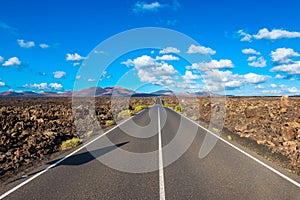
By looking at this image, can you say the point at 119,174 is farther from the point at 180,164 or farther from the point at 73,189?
the point at 180,164

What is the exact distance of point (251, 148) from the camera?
1266 cm

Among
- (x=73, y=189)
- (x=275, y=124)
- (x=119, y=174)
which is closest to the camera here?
(x=73, y=189)

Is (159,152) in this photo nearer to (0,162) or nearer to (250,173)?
(250,173)

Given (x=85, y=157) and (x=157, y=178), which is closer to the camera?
(x=157, y=178)

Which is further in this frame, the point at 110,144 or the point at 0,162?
the point at 110,144

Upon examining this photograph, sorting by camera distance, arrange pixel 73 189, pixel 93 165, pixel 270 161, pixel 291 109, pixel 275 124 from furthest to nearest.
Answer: pixel 291 109 → pixel 275 124 → pixel 270 161 → pixel 93 165 → pixel 73 189

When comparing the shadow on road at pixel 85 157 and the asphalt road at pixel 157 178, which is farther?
the shadow on road at pixel 85 157

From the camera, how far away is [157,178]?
7.53m

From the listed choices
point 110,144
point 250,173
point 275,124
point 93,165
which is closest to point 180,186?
point 250,173

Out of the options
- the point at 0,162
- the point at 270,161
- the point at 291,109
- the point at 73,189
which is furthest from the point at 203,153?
the point at 291,109

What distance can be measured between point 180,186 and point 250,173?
2.43 m

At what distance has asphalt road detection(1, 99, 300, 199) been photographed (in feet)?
20.7

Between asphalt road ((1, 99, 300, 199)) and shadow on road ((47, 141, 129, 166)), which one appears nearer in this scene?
asphalt road ((1, 99, 300, 199))

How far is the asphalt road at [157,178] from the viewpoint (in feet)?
20.7
